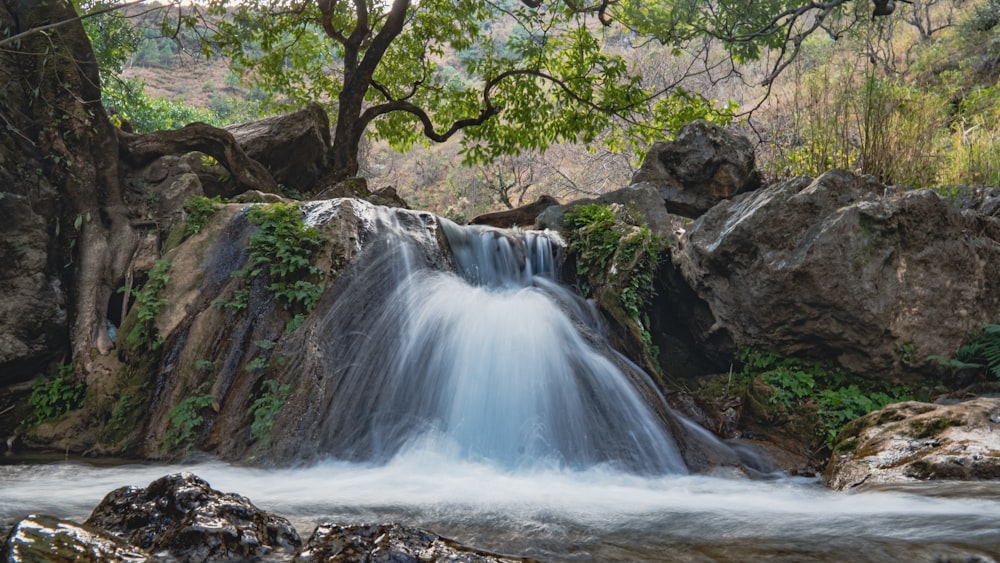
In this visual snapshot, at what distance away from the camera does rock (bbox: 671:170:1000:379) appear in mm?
5723

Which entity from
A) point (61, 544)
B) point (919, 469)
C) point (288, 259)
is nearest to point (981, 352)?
point (919, 469)

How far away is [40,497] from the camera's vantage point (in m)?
3.66

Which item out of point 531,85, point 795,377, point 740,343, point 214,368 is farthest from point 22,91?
point 795,377

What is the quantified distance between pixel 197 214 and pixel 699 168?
6813mm

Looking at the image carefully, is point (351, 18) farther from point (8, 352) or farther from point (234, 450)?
point (234, 450)

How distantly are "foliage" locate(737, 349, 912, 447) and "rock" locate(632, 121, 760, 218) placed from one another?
353 cm

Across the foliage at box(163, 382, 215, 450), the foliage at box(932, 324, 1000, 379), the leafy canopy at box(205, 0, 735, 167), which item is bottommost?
the foliage at box(163, 382, 215, 450)

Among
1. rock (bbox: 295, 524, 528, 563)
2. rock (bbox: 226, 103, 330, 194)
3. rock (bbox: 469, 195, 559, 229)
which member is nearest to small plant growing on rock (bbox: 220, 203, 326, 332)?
rock (bbox: 295, 524, 528, 563)

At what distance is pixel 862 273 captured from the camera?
571cm

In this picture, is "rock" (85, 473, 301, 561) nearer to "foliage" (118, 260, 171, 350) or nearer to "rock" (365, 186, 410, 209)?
"foliage" (118, 260, 171, 350)

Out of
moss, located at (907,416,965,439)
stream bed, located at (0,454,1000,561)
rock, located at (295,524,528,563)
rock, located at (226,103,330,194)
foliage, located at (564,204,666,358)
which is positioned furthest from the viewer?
rock, located at (226,103,330,194)

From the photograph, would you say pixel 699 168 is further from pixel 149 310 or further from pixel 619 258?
pixel 149 310

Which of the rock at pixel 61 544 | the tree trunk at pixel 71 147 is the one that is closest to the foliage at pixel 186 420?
the tree trunk at pixel 71 147

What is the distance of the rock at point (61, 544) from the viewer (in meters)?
2.07
